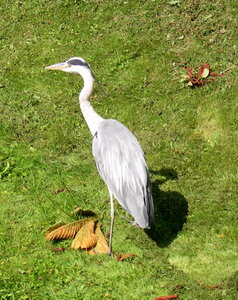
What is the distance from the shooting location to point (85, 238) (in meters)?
6.80

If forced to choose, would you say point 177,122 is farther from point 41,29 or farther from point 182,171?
point 41,29

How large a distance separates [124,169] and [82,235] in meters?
0.83

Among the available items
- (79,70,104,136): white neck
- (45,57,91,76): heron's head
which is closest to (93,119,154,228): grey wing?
(79,70,104,136): white neck

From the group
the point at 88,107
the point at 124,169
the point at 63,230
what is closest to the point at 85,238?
the point at 63,230

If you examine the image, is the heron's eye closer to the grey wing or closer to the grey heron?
the grey heron

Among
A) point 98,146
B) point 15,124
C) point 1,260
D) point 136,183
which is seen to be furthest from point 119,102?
point 1,260

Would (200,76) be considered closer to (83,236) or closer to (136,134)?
(136,134)

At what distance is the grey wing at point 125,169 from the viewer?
261 inches

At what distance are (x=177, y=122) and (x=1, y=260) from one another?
3.35 meters

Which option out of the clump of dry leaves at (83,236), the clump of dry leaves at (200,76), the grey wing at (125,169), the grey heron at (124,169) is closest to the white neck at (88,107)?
the grey heron at (124,169)

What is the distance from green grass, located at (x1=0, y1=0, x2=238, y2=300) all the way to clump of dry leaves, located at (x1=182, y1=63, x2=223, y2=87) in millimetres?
90

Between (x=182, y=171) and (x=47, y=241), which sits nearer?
(x=47, y=241)

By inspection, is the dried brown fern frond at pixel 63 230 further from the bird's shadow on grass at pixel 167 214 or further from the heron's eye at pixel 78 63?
the heron's eye at pixel 78 63

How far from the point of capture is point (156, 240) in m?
6.91
